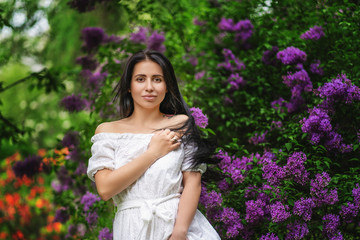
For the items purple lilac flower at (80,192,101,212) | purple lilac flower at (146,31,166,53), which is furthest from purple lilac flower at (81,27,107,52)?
purple lilac flower at (80,192,101,212)

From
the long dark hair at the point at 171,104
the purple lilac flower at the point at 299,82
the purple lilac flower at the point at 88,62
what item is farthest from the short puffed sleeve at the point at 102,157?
the purple lilac flower at the point at 88,62

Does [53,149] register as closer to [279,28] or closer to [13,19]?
[13,19]

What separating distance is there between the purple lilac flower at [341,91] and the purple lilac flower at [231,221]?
0.91 meters

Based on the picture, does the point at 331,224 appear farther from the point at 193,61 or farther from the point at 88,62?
the point at 88,62

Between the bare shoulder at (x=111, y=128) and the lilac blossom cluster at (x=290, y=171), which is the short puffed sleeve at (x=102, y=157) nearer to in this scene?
the bare shoulder at (x=111, y=128)

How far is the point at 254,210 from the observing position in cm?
226

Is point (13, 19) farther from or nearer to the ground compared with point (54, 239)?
farther from the ground

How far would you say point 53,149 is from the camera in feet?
11.6

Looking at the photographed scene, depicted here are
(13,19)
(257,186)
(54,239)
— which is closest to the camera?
(257,186)

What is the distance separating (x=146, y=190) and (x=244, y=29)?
210cm

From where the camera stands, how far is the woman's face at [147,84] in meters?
1.98

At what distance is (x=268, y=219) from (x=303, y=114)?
0.80m

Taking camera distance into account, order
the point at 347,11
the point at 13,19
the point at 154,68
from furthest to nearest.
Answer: the point at 13,19 < the point at 347,11 < the point at 154,68

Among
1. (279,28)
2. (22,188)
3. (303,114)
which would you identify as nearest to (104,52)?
(279,28)
